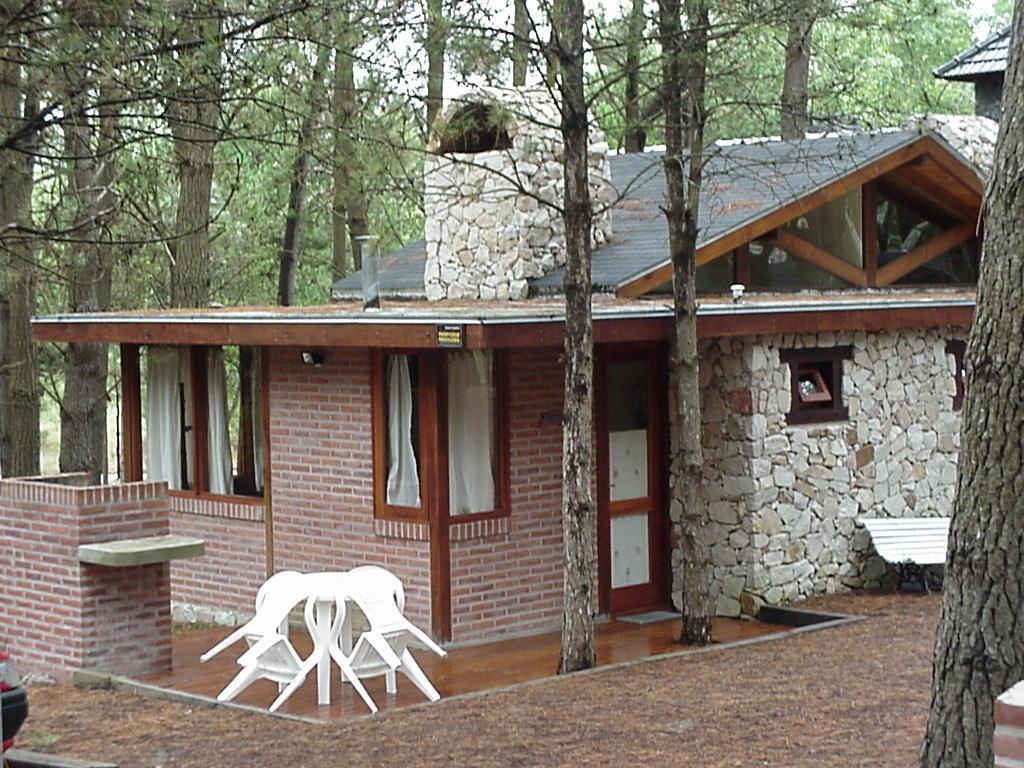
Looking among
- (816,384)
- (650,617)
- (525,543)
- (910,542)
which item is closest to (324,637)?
(525,543)

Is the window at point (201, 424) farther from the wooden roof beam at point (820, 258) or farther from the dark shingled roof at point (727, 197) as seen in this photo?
the wooden roof beam at point (820, 258)

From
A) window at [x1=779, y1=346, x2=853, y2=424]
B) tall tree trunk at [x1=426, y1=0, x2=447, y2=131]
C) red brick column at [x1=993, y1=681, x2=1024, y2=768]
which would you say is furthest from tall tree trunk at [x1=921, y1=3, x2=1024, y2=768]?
window at [x1=779, y1=346, x2=853, y2=424]

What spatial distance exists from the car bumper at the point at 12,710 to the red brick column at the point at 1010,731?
6129mm

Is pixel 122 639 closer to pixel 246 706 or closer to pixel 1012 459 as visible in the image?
pixel 246 706

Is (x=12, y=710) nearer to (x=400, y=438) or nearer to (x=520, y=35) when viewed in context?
(x=400, y=438)

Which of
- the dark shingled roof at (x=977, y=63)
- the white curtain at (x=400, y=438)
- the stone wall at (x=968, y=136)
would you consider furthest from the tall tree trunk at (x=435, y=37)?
the dark shingled roof at (x=977, y=63)

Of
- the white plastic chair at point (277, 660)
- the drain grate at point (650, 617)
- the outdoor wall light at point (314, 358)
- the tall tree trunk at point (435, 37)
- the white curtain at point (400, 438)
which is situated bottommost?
the drain grate at point (650, 617)

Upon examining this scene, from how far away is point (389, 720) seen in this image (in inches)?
380

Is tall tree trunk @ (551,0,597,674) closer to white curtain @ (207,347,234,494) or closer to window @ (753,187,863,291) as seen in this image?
white curtain @ (207,347,234,494)

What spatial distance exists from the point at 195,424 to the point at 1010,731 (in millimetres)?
12035

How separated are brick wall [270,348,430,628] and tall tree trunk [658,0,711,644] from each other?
2061 millimetres

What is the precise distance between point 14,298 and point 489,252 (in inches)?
251

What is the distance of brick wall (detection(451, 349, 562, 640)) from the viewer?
41.8 feet

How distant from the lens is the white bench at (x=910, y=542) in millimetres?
13734
